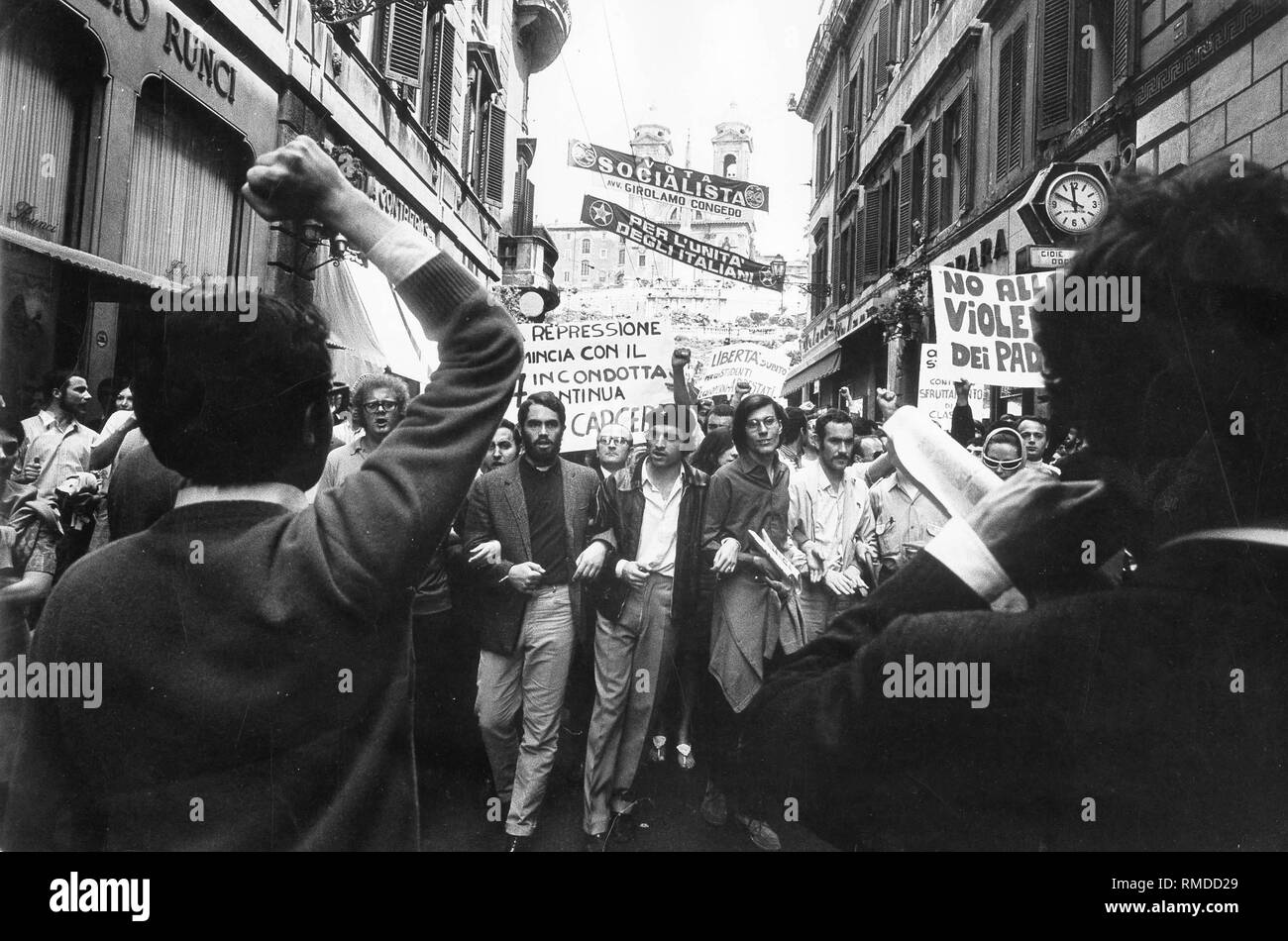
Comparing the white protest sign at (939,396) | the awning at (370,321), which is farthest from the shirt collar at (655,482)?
the awning at (370,321)

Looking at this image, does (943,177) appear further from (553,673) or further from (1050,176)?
(553,673)

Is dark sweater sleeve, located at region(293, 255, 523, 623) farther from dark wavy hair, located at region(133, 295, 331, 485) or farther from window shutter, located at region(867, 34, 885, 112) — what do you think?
window shutter, located at region(867, 34, 885, 112)

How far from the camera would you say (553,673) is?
4004 mm

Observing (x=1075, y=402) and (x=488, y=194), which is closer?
(x=1075, y=402)

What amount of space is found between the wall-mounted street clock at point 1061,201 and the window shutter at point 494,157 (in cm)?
254

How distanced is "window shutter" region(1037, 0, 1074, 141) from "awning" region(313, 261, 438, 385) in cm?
454

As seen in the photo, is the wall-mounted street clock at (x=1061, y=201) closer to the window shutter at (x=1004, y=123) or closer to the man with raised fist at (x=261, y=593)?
the window shutter at (x=1004, y=123)

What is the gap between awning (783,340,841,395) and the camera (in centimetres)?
588

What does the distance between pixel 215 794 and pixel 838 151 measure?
12.5 feet

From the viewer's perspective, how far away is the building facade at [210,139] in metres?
3.78

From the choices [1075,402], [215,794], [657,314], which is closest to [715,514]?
[657,314]

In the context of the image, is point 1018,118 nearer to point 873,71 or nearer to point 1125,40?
point 1125,40

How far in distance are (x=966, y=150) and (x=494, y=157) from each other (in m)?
2.61

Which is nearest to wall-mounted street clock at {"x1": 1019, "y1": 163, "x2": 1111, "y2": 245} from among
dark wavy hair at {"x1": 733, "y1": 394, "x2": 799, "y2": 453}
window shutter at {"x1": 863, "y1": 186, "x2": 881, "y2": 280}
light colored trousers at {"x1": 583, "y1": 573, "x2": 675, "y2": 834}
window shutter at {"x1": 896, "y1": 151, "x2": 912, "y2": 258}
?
window shutter at {"x1": 896, "y1": 151, "x2": 912, "y2": 258}
